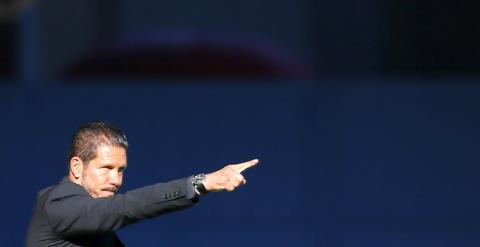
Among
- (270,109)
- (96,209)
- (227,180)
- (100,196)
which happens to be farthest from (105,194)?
(270,109)

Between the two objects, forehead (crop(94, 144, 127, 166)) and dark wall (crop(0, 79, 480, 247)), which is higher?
forehead (crop(94, 144, 127, 166))

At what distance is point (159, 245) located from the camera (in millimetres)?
8539

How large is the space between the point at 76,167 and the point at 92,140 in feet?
0.38

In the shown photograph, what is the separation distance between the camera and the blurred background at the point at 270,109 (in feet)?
28.0

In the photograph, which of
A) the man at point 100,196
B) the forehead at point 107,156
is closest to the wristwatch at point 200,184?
the man at point 100,196

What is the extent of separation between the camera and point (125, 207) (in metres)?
4.46

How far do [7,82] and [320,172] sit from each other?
1.96 meters

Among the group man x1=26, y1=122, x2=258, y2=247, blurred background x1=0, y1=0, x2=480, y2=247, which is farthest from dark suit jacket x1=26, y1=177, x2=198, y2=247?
blurred background x1=0, y1=0, x2=480, y2=247

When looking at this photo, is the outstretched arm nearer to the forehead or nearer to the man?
the man

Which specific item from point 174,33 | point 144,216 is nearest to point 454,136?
point 174,33

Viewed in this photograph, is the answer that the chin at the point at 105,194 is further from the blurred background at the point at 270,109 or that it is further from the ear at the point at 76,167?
the blurred background at the point at 270,109

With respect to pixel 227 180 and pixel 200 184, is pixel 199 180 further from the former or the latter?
pixel 227 180

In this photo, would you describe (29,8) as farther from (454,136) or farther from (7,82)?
(454,136)

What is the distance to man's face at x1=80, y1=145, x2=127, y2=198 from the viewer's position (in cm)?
470
